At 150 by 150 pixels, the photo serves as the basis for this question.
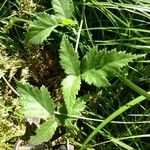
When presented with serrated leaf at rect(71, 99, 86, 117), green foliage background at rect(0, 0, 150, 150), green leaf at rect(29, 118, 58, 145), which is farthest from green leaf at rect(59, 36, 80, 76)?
green leaf at rect(29, 118, 58, 145)

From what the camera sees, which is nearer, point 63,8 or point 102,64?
point 102,64

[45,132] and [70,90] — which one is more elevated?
[70,90]

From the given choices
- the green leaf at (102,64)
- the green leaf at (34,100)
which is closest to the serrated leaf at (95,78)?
the green leaf at (102,64)

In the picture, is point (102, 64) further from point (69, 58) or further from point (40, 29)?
point (40, 29)

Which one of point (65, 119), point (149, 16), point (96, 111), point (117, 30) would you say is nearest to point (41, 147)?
point (65, 119)

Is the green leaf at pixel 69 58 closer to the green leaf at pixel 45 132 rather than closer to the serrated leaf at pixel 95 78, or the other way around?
the serrated leaf at pixel 95 78

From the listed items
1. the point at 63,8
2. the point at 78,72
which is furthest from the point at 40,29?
the point at 78,72
